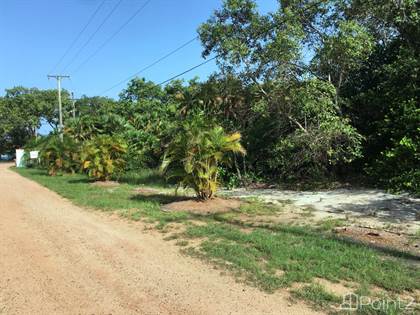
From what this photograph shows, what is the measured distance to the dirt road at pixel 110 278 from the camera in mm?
4980

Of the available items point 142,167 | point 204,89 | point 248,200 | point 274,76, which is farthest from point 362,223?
point 142,167

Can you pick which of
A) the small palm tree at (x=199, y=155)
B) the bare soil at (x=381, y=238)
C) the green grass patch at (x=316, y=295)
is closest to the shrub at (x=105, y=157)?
the small palm tree at (x=199, y=155)

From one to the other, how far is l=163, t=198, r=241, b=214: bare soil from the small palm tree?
0.30 metres

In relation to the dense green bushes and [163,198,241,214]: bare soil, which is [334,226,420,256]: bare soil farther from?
the dense green bushes

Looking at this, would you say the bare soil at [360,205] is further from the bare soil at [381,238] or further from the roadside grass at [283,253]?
the roadside grass at [283,253]

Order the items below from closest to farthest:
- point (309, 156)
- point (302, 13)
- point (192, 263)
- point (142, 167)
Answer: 1. point (192, 263)
2. point (309, 156)
3. point (302, 13)
4. point (142, 167)

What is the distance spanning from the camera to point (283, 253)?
22.5 feet

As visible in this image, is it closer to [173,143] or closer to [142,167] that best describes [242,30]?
[173,143]

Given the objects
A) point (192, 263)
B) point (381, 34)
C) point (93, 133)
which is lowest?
point (192, 263)

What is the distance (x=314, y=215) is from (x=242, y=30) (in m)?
9.47

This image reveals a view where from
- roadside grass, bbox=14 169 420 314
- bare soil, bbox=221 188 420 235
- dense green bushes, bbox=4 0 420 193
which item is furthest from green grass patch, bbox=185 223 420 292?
dense green bushes, bbox=4 0 420 193

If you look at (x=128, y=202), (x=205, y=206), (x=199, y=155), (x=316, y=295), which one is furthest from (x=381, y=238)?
(x=128, y=202)

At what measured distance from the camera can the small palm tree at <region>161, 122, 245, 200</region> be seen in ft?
38.2

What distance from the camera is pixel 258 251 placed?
706 centimetres
